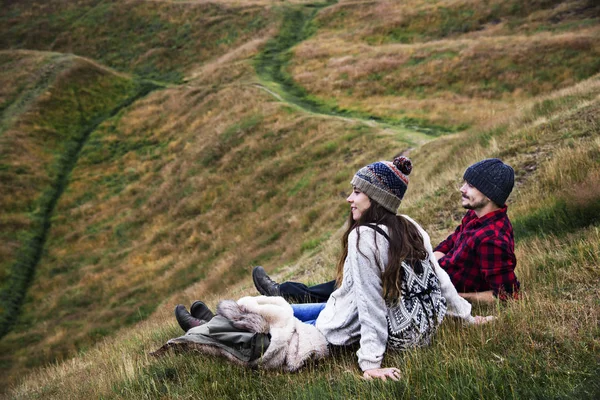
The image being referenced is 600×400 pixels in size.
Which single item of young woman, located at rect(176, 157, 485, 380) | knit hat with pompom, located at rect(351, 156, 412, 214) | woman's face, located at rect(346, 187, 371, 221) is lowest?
young woman, located at rect(176, 157, 485, 380)

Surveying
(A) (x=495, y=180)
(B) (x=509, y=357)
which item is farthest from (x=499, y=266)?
(B) (x=509, y=357)

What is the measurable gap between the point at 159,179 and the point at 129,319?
43.1 ft

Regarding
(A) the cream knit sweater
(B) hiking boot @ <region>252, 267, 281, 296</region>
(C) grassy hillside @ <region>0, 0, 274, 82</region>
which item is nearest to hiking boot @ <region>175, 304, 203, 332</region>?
(B) hiking boot @ <region>252, 267, 281, 296</region>

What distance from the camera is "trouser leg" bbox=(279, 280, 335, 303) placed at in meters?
5.37

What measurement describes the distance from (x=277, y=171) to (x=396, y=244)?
62.9 feet

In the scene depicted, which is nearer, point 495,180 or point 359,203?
point 359,203

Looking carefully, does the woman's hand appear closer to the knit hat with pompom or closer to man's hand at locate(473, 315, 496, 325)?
man's hand at locate(473, 315, 496, 325)

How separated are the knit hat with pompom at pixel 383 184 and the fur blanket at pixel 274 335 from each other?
51.0 inches

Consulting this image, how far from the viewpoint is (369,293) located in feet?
10.8

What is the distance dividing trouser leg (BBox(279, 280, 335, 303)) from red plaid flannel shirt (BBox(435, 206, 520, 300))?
1414mm

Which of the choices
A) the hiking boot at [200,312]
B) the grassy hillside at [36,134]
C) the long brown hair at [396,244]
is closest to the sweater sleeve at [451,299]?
the long brown hair at [396,244]

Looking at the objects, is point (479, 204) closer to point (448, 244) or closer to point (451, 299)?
point (448, 244)

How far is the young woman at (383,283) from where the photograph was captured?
3.29 meters

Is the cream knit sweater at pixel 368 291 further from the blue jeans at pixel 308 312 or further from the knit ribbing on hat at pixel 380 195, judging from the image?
the blue jeans at pixel 308 312
